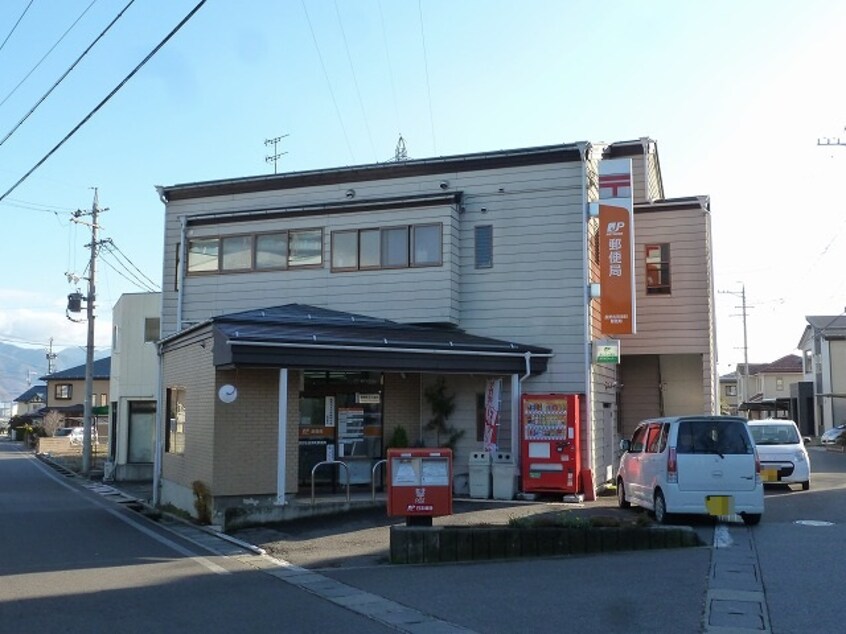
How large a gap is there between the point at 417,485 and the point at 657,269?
43.3ft

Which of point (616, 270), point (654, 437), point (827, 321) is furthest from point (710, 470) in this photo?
point (827, 321)

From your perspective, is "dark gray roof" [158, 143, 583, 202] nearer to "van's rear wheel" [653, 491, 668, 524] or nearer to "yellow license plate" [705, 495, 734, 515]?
"van's rear wheel" [653, 491, 668, 524]

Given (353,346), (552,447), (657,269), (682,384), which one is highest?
(657,269)

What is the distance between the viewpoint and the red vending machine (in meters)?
18.0

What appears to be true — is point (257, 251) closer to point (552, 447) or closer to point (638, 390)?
point (552, 447)

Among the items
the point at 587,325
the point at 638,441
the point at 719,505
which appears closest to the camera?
the point at 719,505

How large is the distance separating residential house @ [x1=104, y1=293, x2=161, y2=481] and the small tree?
15547 millimetres

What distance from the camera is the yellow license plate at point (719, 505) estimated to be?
1395 cm

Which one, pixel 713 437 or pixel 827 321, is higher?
pixel 827 321

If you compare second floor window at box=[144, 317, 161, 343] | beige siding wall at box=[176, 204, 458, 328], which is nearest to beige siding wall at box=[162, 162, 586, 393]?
beige siding wall at box=[176, 204, 458, 328]

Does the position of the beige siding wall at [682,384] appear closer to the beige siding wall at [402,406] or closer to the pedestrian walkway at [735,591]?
the beige siding wall at [402,406]

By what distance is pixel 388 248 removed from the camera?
2094 centimetres

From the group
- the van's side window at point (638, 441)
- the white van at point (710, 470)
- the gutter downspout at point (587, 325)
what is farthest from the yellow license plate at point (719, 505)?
the gutter downspout at point (587, 325)

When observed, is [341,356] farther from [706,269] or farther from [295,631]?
[706,269]
